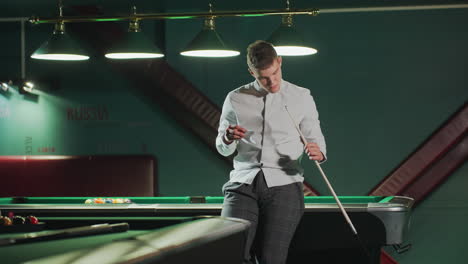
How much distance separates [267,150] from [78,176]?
3497 mm

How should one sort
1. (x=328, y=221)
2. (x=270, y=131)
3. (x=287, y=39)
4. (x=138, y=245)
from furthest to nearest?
(x=287, y=39)
(x=328, y=221)
(x=270, y=131)
(x=138, y=245)

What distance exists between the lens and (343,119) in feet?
20.6

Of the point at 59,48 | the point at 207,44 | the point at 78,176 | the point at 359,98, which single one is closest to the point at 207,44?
the point at 207,44

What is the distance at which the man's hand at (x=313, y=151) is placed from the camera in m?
3.11

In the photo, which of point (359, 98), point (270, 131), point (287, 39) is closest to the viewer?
point (270, 131)

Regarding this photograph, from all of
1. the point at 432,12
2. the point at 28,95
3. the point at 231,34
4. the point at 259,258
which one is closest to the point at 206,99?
the point at 231,34

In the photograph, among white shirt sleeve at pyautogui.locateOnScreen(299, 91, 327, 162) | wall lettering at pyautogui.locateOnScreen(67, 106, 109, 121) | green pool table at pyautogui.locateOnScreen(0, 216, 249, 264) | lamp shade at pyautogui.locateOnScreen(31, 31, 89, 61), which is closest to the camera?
green pool table at pyautogui.locateOnScreen(0, 216, 249, 264)

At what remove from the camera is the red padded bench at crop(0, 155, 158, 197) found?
6211 millimetres

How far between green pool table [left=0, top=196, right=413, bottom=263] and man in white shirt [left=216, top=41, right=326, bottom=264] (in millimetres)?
761

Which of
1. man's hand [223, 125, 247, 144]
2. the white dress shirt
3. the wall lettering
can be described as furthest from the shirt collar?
the wall lettering

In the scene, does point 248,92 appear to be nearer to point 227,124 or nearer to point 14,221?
point 227,124

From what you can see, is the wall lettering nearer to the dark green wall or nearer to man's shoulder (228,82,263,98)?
the dark green wall

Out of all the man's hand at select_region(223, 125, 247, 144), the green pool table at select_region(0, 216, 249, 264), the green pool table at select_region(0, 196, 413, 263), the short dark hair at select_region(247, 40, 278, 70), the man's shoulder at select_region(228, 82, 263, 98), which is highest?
the short dark hair at select_region(247, 40, 278, 70)

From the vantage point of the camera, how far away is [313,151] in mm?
3123
